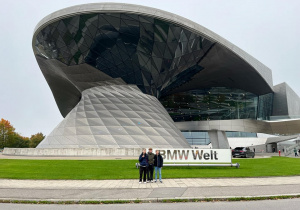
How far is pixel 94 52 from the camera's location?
97.4 feet

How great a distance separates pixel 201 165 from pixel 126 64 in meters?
19.9

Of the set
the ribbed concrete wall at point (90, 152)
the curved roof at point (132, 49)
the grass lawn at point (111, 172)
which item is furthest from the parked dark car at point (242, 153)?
the curved roof at point (132, 49)

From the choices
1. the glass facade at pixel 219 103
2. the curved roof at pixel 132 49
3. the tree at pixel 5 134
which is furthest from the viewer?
the tree at pixel 5 134

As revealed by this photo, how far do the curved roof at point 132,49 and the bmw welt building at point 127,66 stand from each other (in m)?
0.10

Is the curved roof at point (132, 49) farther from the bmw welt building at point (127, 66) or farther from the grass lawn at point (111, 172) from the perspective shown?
the grass lawn at point (111, 172)

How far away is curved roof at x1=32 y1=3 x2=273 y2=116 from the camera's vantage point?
25.6 m

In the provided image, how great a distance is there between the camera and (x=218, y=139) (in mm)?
48188

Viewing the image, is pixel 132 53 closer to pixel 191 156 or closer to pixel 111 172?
pixel 191 156

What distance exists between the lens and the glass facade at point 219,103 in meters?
47.0

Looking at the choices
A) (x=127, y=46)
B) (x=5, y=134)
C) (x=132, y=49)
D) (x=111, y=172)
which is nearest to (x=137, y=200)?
(x=111, y=172)

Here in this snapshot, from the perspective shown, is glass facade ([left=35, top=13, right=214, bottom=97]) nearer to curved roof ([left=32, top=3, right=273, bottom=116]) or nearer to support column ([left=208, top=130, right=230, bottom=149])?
curved roof ([left=32, top=3, right=273, bottom=116])

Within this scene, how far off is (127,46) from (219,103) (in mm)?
26821

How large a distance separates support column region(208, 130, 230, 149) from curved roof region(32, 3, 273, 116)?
14.1 m

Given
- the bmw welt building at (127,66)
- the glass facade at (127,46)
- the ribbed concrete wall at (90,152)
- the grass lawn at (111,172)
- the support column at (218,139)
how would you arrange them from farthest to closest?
the support column at (218,139) < the glass facade at (127,46) < the bmw welt building at (127,66) < the ribbed concrete wall at (90,152) < the grass lawn at (111,172)
